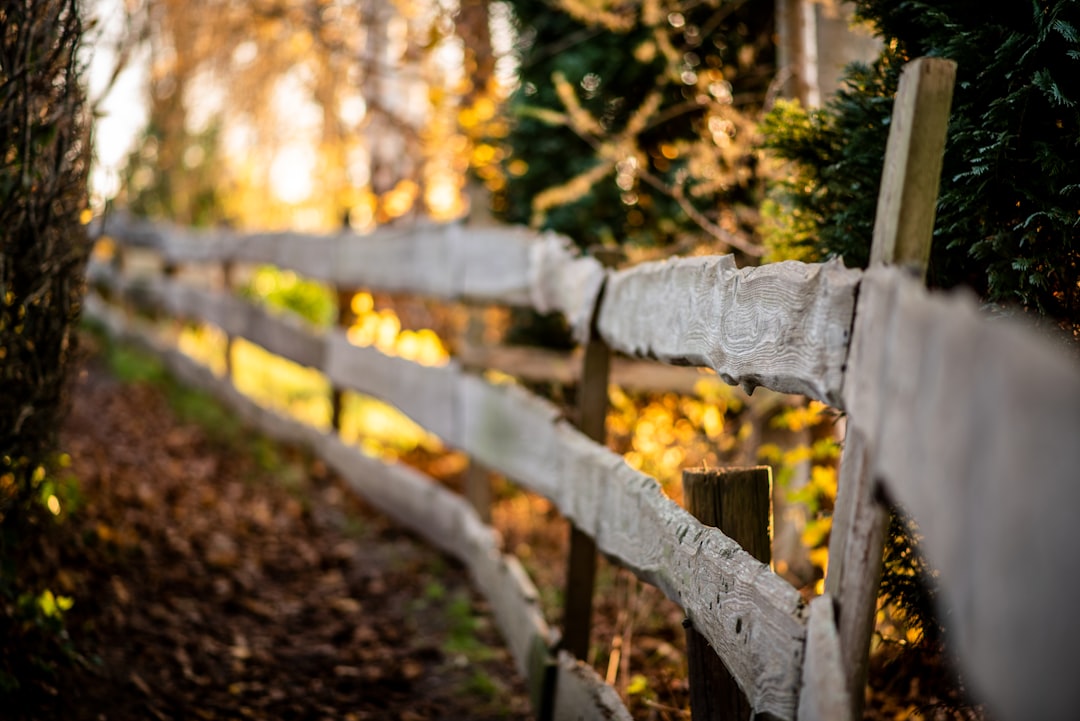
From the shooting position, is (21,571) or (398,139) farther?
(398,139)

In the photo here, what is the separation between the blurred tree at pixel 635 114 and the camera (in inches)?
163

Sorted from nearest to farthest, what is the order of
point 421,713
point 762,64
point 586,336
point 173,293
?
1. point 586,336
2. point 421,713
3. point 762,64
4. point 173,293

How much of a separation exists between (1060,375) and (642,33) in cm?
414

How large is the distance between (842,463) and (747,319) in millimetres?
396

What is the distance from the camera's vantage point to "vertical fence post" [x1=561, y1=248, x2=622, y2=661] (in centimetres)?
307

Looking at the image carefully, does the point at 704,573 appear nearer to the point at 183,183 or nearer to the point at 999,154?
the point at 999,154

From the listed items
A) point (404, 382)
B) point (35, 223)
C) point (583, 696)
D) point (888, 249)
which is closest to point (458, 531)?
point (404, 382)

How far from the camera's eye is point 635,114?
446 cm

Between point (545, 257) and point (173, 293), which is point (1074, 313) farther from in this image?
point (173, 293)

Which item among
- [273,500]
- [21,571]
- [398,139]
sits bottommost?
[273,500]

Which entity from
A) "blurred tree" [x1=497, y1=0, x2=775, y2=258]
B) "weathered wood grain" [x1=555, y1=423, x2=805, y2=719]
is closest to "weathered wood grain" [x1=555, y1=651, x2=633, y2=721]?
"weathered wood grain" [x1=555, y1=423, x2=805, y2=719]

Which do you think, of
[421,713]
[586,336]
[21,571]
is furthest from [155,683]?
[586,336]

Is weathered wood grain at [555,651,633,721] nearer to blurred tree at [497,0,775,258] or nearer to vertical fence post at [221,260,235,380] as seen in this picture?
blurred tree at [497,0,775,258]

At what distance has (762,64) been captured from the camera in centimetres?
461
